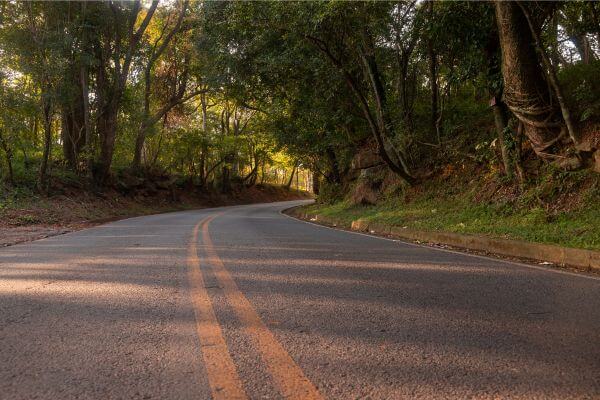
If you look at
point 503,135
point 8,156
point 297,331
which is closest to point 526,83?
point 503,135

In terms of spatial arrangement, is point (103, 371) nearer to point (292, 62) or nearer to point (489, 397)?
point (489, 397)

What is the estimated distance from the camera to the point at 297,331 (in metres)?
3.89

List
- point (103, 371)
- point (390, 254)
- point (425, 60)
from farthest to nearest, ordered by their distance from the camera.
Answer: point (425, 60)
point (390, 254)
point (103, 371)

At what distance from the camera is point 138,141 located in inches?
1176

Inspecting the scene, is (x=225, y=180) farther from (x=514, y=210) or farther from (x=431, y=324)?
(x=431, y=324)

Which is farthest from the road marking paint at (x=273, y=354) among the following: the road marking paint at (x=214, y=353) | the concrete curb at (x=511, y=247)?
the concrete curb at (x=511, y=247)

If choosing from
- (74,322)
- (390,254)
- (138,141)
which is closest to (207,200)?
(138,141)

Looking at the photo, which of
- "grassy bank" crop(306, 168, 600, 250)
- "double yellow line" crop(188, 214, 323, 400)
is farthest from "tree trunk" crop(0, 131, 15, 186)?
"double yellow line" crop(188, 214, 323, 400)

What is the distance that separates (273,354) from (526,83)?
9854 millimetres

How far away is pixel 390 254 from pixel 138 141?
24482 millimetres

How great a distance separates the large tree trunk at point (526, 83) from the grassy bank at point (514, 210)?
1.06 metres

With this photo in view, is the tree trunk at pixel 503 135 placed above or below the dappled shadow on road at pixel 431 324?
above

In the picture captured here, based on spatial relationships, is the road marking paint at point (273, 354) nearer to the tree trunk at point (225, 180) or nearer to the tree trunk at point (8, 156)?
the tree trunk at point (8, 156)

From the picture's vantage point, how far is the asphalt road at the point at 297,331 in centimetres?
288
